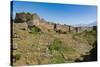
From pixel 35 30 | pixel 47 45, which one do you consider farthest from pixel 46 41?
pixel 35 30

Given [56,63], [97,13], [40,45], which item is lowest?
[56,63]

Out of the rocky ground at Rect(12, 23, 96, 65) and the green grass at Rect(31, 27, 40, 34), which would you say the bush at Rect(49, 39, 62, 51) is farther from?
the green grass at Rect(31, 27, 40, 34)

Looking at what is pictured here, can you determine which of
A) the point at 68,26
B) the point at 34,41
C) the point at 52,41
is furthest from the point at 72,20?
the point at 34,41

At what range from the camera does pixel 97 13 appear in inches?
121

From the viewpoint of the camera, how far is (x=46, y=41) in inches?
109

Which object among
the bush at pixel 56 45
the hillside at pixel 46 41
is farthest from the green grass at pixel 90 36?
the bush at pixel 56 45

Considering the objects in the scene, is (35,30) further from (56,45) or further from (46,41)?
(56,45)

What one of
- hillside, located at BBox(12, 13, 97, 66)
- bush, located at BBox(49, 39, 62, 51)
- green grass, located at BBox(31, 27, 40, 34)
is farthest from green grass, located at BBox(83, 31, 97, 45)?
green grass, located at BBox(31, 27, 40, 34)

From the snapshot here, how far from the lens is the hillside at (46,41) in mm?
2639

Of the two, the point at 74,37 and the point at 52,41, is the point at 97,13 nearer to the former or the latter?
the point at 74,37

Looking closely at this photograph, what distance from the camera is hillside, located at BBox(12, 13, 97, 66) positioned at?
8.66 feet

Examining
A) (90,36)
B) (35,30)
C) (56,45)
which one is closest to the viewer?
(35,30)
